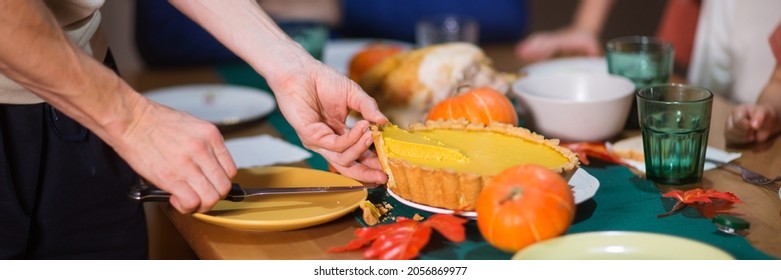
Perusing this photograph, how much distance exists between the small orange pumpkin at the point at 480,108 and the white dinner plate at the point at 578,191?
0.22m

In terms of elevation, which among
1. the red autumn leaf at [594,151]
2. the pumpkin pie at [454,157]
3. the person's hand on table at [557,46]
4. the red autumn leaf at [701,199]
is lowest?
the person's hand on table at [557,46]

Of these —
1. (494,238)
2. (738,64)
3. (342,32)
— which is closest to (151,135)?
(494,238)

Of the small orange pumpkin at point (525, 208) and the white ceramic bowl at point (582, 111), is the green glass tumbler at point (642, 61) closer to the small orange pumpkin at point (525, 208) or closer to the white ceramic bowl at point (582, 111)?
the white ceramic bowl at point (582, 111)

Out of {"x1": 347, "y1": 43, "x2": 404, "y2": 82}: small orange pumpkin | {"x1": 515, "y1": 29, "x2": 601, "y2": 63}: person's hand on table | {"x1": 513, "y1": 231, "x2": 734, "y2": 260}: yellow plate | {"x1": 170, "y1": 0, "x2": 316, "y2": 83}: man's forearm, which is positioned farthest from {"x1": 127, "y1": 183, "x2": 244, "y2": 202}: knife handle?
{"x1": 515, "y1": 29, "x2": 601, "y2": 63}: person's hand on table

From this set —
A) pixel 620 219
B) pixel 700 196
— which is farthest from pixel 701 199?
pixel 620 219

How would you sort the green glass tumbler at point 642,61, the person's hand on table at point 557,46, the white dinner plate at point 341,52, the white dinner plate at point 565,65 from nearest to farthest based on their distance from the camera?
the green glass tumbler at point 642,61
the white dinner plate at point 565,65
the white dinner plate at point 341,52
the person's hand on table at point 557,46

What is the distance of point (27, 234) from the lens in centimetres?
149

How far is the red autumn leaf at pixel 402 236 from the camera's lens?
3.66 feet

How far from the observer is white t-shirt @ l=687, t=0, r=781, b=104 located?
2113 mm

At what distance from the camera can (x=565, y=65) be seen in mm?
2232

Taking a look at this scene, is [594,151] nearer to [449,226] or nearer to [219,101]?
[449,226]

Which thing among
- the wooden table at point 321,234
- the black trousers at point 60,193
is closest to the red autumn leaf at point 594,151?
the wooden table at point 321,234

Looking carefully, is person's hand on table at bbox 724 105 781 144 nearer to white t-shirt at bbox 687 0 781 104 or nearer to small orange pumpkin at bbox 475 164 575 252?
white t-shirt at bbox 687 0 781 104
